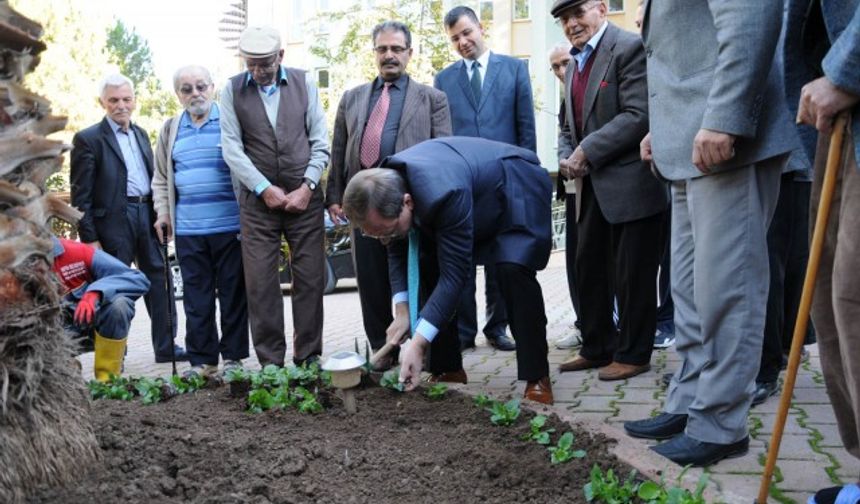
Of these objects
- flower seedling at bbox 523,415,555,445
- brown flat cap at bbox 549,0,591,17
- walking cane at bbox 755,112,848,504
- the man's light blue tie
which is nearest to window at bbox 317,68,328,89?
brown flat cap at bbox 549,0,591,17

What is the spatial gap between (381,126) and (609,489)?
362 cm

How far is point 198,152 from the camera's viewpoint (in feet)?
19.6

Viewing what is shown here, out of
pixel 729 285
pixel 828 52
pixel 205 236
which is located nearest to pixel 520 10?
pixel 205 236

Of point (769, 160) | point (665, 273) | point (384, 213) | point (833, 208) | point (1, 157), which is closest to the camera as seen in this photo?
point (1, 157)

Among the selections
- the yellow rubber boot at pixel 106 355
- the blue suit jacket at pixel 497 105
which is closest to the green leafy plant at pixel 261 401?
the yellow rubber boot at pixel 106 355

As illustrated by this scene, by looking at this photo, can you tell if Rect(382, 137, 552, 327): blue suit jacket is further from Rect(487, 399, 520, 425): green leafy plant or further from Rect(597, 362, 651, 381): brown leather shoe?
Rect(597, 362, 651, 381): brown leather shoe

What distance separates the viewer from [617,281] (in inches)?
198

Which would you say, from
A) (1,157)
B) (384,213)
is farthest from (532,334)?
(1,157)

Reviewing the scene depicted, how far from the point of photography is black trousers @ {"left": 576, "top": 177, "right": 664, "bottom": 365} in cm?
491

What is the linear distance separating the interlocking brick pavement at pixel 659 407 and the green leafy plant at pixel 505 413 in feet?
0.70

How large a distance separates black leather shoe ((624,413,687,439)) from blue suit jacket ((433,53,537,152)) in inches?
116

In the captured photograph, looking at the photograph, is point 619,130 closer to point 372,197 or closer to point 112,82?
point 372,197

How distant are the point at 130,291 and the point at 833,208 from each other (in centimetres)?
378

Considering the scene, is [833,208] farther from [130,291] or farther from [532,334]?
[130,291]
